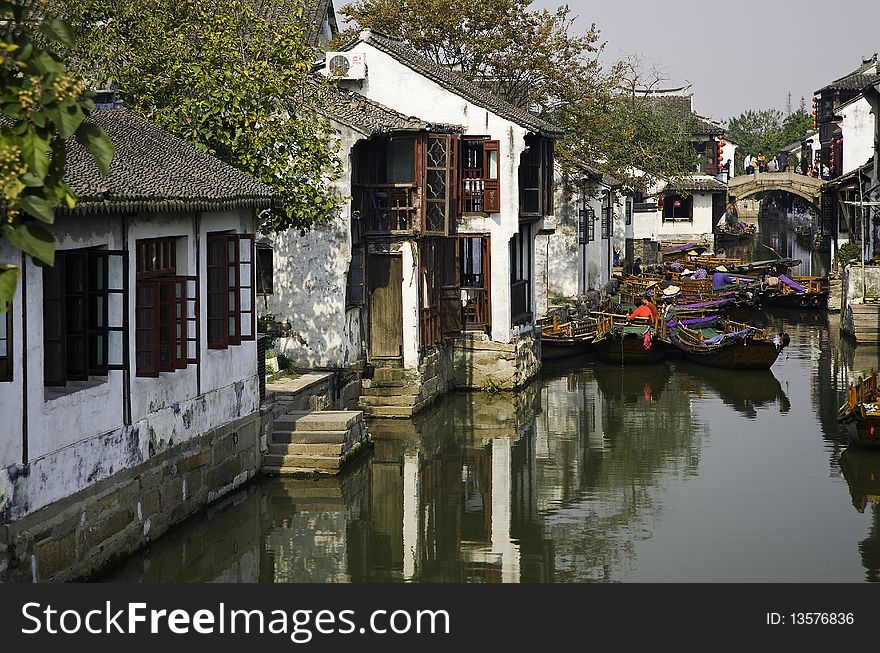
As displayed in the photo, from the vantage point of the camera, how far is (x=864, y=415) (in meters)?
21.9

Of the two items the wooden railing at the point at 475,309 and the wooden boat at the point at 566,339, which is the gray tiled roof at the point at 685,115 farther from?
the wooden railing at the point at 475,309

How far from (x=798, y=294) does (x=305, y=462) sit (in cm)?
3041

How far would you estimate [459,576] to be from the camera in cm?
1573

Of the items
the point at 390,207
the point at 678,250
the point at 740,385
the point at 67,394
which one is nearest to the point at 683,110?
the point at 678,250

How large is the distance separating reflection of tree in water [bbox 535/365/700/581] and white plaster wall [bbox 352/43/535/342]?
135 inches

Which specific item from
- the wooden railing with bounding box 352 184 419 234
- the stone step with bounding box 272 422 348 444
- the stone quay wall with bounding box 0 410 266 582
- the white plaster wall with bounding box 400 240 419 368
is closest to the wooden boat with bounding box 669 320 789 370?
the white plaster wall with bounding box 400 240 419 368

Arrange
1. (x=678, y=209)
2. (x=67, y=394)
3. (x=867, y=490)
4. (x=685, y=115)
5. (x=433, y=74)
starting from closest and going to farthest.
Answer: (x=67, y=394) < (x=867, y=490) < (x=433, y=74) < (x=678, y=209) < (x=685, y=115)

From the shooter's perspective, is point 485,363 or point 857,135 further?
point 857,135

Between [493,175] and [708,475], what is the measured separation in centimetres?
1032

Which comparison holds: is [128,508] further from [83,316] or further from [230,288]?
[230,288]

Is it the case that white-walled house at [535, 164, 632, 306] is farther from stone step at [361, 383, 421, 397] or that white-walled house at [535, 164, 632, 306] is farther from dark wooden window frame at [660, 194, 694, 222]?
dark wooden window frame at [660, 194, 694, 222]

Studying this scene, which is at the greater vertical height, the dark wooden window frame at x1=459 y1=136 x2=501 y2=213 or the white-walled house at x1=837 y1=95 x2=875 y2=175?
the white-walled house at x1=837 y1=95 x2=875 y2=175

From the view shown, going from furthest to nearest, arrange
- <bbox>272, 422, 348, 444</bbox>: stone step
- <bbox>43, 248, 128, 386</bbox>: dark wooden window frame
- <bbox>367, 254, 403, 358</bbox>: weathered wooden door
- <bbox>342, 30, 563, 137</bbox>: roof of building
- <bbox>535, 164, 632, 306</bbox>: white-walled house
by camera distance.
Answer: <bbox>535, 164, 632, 306</bbox>: white-walled house, <bbox>342, 30, 563, 137</bbox>: roof of building, <bbox>367, 254, 403, 358</bbox>: weathered wooden door, <bbox>272, 422, 348, 444</bbox>: stone step, <bbox>43, 248, 128, 386</bbox>: dark wooden window frame

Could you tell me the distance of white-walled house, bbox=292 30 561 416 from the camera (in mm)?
26359
